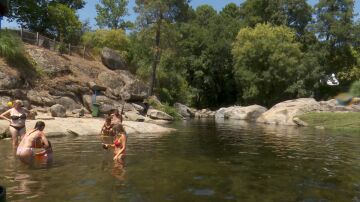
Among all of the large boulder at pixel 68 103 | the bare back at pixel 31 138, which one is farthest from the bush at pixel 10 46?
the bare back at pixel 31 138

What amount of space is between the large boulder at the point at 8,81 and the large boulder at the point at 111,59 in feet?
42.0

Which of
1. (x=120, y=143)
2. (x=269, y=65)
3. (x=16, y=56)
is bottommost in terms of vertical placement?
(x=120, y=143)

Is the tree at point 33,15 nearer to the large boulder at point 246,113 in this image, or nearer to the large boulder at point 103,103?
the large boulder at point 103,103

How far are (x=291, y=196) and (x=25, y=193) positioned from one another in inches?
224

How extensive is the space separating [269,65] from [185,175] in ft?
157

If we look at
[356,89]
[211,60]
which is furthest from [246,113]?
[356,89]

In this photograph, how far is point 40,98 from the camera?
28797 millimetres

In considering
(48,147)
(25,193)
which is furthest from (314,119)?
(25,193)

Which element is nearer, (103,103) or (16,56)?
(16,56)

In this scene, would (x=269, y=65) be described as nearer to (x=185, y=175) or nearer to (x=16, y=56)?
(x=16, y=56)

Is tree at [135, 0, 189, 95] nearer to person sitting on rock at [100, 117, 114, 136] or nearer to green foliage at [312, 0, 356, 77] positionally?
person sitting on rock at [100, 117, 114, 136]

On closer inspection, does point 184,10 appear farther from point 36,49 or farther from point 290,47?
point 36,49

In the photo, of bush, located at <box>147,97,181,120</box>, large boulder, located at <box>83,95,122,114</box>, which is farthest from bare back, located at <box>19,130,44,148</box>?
bush, located at <box>147,97,181,120</box>

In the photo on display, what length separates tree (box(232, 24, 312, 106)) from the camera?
5567 cm
